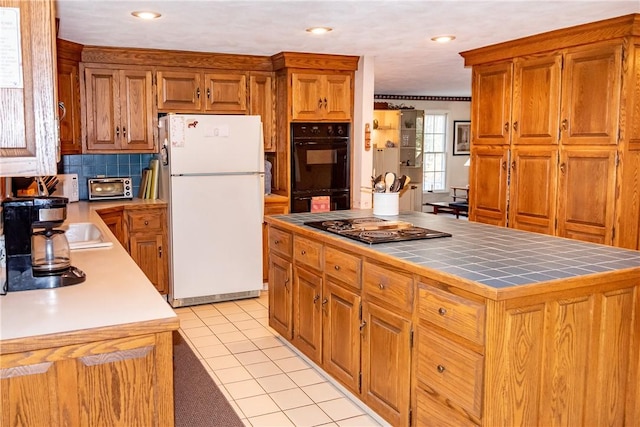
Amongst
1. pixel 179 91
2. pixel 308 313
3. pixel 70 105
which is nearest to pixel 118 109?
A: pixel 70 105

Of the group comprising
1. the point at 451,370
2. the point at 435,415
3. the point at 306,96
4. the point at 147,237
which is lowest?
the point at 435,415

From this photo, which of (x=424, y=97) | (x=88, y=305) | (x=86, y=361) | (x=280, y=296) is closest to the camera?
(x=86, y=361)

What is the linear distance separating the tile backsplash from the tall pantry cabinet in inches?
123

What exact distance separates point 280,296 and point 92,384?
216 cm

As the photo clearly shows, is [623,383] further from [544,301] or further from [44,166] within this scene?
[44,166]

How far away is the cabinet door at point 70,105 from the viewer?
4.57 metres

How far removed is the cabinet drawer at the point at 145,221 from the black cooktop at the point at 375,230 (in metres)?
1.86

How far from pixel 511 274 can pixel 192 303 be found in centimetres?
333

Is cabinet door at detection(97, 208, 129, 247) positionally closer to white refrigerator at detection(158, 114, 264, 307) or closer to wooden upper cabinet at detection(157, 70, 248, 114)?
white refrigerator at detection(158, 114, 264, 307)

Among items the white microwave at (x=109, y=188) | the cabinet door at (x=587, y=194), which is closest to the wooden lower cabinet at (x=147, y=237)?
the white microwave at (x=109, y=188)

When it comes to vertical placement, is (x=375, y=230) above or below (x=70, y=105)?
below

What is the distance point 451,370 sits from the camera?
2182 mm

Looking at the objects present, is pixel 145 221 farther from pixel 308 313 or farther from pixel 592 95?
pixel 592 95

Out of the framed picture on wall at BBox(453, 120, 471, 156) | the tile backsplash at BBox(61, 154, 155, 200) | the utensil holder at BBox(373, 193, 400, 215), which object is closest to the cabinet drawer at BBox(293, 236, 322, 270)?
the utensil holder at BBox(373, 193, 400, 215)
